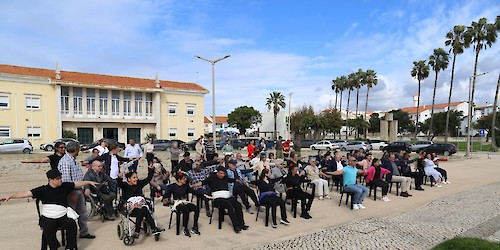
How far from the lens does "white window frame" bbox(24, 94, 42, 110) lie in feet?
113

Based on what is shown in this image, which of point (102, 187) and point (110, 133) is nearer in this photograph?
point (102, 187)

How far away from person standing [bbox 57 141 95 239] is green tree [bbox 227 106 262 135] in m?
67.1

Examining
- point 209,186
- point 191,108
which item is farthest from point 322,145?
point 209,186

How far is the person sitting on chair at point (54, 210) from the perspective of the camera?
4.86 metres

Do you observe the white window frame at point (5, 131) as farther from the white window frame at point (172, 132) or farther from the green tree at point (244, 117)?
the green tree at point (244, 117)

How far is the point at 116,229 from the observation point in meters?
6.66

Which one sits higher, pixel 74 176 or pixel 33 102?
pixel 33 102

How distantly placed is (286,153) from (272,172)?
6.49 m

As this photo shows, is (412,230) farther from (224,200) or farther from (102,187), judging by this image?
(102,187)

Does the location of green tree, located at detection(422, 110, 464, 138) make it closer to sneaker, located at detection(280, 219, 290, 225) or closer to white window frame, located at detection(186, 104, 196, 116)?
white window frame, located at detection(186, 104, 196, 116)

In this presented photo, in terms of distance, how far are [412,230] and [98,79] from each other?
130ft

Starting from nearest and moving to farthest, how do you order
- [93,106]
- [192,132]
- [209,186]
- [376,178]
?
[209,186] → [376,178] → [93,106] → [192,132]

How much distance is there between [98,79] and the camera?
40.1 metres

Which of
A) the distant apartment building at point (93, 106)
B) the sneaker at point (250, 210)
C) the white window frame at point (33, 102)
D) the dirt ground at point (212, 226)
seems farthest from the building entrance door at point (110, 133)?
the sneaker at point (250, 210)
